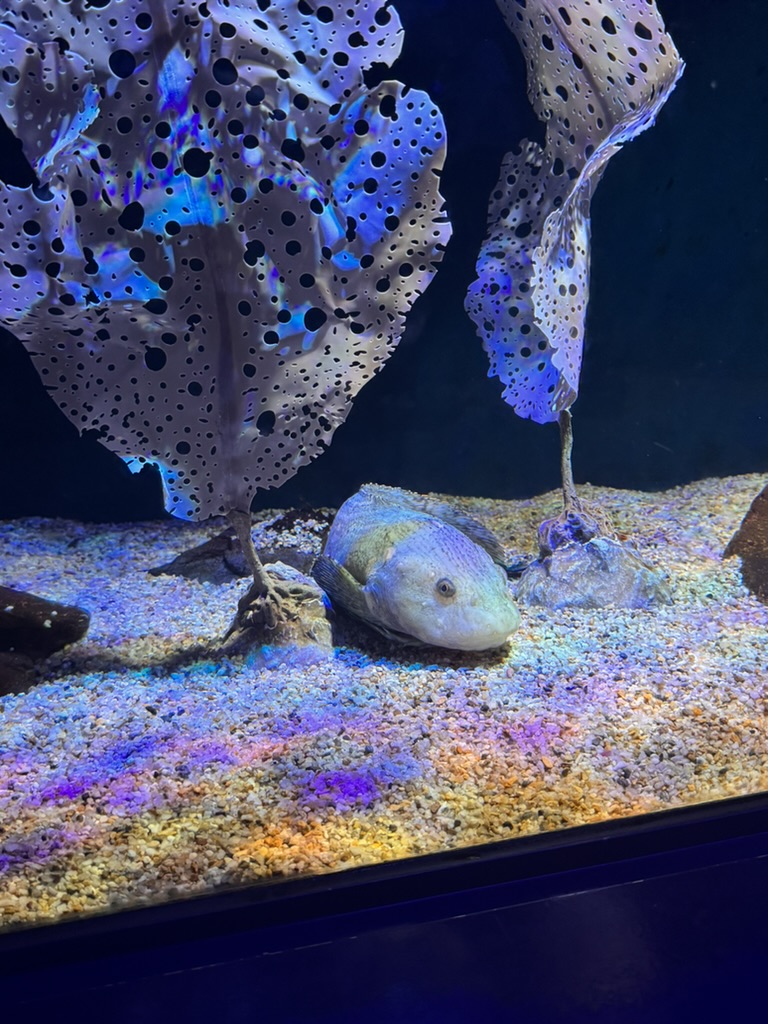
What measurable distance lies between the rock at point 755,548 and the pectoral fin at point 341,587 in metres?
1.79

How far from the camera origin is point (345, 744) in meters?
2.11

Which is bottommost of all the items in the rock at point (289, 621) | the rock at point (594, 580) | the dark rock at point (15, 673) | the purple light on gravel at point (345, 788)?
the rock at point (594, 580)

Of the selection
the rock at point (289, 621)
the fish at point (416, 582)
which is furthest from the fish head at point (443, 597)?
the rock at point (289, 621)

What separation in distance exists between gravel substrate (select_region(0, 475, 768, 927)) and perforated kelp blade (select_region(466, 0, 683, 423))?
1.23m

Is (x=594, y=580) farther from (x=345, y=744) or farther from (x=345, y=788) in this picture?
(x=345, y=788)

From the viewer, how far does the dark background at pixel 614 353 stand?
4.52 m

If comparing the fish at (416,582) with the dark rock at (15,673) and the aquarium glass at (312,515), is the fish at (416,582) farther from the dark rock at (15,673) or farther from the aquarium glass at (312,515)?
the dark rock at (15,673)

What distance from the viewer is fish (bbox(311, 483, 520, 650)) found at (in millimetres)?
2691

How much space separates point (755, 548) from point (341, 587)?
2097mm

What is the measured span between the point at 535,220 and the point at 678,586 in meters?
1.94

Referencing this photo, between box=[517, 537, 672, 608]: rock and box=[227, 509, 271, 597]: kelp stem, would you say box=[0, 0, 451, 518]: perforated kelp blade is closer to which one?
box=[227, 509, 271, 597]: kelp stem

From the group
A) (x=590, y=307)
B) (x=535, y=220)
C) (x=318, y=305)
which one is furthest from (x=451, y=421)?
(x=318, y=305)

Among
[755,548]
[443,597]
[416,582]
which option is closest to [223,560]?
[416,582]

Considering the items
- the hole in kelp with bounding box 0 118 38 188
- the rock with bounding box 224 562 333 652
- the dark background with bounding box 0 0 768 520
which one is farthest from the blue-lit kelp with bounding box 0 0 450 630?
the hole in kelp with bounding box 0 118 38 188
